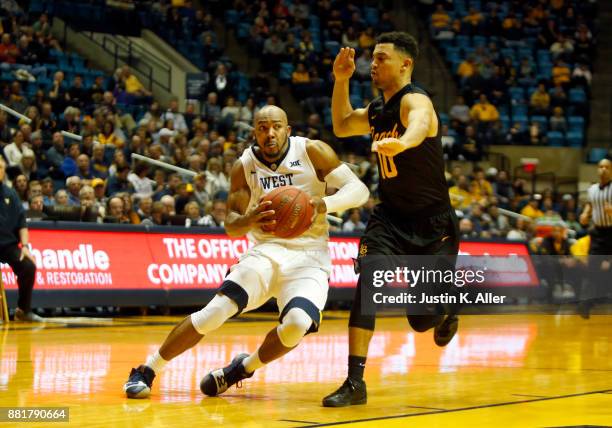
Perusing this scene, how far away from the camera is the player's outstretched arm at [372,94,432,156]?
6.17m

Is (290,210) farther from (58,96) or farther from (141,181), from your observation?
(58,96)

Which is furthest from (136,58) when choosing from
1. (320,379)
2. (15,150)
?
(320,379)

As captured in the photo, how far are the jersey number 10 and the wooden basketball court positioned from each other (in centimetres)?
143

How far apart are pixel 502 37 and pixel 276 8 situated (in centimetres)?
656

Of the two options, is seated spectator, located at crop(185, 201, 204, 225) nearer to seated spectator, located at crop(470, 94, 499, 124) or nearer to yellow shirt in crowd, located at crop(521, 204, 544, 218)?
yellow shirt in crowd, located at crop(521, 204, 544, 218)

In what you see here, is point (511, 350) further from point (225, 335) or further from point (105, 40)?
point (105, 40)

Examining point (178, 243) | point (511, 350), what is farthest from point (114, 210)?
point (511, 350)

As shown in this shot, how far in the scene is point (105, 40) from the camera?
25188 mm

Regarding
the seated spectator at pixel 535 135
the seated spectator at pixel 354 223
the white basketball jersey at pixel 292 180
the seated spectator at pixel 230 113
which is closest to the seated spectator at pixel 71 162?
the seated spectator at pixel 354 223

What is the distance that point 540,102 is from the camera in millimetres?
28453

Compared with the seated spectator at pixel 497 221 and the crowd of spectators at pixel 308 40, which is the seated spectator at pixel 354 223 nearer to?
the seated spectator at pixel 497 221

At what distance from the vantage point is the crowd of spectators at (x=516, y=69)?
27641 mm

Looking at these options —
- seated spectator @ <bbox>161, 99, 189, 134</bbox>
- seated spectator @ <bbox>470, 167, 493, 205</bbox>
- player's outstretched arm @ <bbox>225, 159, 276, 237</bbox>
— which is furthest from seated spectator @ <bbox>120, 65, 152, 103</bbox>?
player's outstretched arm @ <bbox>225, 159, 276, 237</bbox>

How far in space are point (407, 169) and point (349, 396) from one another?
1.51m
